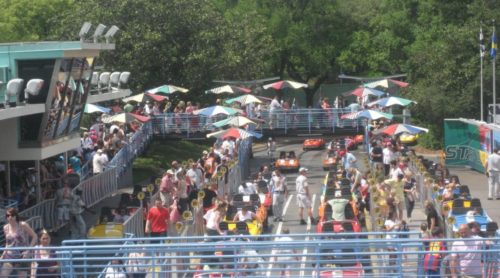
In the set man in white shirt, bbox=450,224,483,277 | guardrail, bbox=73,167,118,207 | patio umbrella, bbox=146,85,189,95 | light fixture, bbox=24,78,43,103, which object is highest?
light fixture, bbox=24,78,43,103

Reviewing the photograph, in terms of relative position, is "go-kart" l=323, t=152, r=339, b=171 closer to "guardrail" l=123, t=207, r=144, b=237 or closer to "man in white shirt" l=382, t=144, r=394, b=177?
"man in white shirt" l=382, t=144, r=394, b=177

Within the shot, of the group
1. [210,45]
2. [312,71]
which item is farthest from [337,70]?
[210,45]

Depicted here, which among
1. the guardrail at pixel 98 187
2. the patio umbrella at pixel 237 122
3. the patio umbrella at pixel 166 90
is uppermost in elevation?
the patio umbrella at pixel 166 90

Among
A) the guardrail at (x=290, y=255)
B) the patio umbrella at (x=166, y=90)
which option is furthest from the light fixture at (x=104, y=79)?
the guardrail at (x=290, y=255)

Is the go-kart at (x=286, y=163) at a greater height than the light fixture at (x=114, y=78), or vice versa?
the light fixture at (x=114, y=78)

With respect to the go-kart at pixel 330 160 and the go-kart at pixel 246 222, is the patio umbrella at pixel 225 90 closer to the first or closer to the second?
the go-kart at pixel 330 160

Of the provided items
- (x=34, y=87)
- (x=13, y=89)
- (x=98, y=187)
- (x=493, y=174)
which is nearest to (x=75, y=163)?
(x=98, y=187)

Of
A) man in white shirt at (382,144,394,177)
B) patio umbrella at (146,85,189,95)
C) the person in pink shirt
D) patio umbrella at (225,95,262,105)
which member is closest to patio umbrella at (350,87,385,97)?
patio umbrella at (225,95,262,105)

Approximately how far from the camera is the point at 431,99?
57031 mm

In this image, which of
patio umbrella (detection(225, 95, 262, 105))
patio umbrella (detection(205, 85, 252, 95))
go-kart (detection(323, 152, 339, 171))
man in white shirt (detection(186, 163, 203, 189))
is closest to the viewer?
man in white shirt (detection(186, 163, 203, 189))

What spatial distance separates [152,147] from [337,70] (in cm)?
2480

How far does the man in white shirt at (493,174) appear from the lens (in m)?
35.8

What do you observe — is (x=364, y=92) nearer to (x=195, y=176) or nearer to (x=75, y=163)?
(x=75, y=163)

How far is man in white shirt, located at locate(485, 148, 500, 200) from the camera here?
35.8 metres
